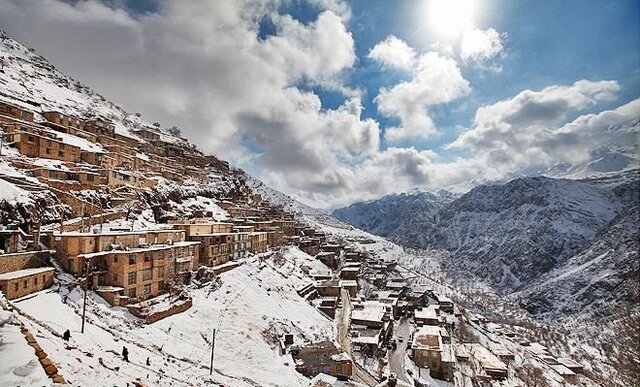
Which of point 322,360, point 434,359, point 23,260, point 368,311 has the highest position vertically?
point 23,260

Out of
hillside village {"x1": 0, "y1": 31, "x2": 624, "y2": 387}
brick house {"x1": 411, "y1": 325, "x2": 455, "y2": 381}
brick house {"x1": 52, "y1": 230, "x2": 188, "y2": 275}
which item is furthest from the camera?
brick house {"x1": 411, "y1": 325, "x2": 455, "y2": 381}

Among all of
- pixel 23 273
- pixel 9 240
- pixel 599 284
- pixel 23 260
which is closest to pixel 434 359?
pixel 23 273

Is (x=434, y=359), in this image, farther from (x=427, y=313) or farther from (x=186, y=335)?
(x=186, y=335)

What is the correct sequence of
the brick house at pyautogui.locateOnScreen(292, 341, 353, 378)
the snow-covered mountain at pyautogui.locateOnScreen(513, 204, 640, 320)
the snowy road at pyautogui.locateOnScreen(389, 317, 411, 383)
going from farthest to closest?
the snow-covered mountain at pyautogui.locateOnScreen(513, 204, 640, 320)
the snowy road at pyautogui.locateOnScreen(389, 317, 411, 383)
the brick house at pyautogui.locateOnScreen(292, 341, 353, 378)

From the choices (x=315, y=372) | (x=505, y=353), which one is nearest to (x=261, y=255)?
(x=315, y=372)

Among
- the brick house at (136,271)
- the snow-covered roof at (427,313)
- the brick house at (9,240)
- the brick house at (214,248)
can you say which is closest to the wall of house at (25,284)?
the brick house at (136,271)

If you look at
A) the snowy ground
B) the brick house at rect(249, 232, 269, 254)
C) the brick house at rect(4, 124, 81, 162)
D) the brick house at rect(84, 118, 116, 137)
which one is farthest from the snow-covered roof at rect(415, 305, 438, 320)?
the brick house at rect(84, 118, 116, 137)

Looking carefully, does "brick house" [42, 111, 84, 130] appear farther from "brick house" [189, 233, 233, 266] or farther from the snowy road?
the snowy road
